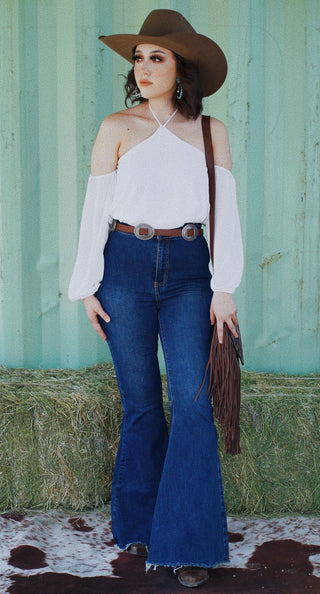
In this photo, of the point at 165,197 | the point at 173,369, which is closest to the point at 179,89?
the point at 165,197

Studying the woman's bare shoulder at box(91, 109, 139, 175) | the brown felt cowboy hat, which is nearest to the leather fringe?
the woman's bare shoulder at box(91, 109, 139, 175)

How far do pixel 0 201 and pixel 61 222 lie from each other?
0.34 meters

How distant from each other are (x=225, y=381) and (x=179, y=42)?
120 cm

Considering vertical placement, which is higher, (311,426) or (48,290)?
(48,290)

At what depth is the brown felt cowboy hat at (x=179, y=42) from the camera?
2.50 metres

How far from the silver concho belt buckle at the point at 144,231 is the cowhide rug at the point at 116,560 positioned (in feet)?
4.04

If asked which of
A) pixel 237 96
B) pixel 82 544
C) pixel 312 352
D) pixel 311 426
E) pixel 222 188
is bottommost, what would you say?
pixel 82 544

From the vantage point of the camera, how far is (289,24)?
Result: 375cm

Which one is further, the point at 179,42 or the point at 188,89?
the point at 188,89

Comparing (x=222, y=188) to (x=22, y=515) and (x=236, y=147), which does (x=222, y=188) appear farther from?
(x=22, y=515)

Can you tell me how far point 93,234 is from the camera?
2.62 meters

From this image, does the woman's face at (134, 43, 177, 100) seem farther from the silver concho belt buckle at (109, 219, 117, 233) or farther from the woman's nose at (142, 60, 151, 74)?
the silver concho belt buckle at (109, 219, 117, 233)

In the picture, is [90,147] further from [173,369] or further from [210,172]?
[173,369]

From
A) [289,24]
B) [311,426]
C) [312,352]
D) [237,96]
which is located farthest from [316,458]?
[289,24]
